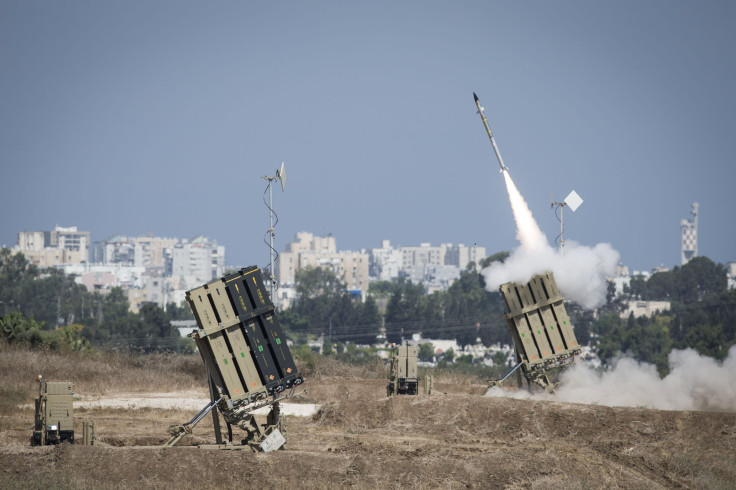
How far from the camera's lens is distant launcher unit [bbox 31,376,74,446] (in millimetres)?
21344

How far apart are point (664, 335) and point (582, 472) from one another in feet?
259

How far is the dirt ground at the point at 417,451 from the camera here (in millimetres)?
19297

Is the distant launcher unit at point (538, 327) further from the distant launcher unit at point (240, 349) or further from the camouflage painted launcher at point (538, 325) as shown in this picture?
the distant launcher unit at point (240, 349)

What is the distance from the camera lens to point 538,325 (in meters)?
30.9

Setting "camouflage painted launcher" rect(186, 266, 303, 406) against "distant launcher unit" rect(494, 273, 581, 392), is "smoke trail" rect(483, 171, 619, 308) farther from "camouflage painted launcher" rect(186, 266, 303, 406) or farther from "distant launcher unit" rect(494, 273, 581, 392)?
"camouflage painted launcher" rect(186, 266, 303, 406)

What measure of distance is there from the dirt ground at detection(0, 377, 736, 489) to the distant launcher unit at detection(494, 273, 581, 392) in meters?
4.33

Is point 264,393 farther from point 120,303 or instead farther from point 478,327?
point 120,303

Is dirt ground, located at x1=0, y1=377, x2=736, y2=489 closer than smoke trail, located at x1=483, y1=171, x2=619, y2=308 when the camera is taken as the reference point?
Yes

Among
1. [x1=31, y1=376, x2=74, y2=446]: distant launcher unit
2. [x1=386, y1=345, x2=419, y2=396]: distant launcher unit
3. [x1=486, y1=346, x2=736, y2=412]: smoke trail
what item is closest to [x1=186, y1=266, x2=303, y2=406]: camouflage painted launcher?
[x1=31, y1=376, x2=74, y2=446]: distant launcher unit

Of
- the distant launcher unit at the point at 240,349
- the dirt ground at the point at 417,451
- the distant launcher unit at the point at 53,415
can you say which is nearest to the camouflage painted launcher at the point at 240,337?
the distant launcher unit at the point at 240,349

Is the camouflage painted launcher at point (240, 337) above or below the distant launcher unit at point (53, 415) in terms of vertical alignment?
above

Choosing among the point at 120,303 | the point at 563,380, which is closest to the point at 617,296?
the point at 120,303

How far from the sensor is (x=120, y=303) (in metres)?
137

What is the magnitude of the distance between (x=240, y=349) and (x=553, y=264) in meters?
13.7
